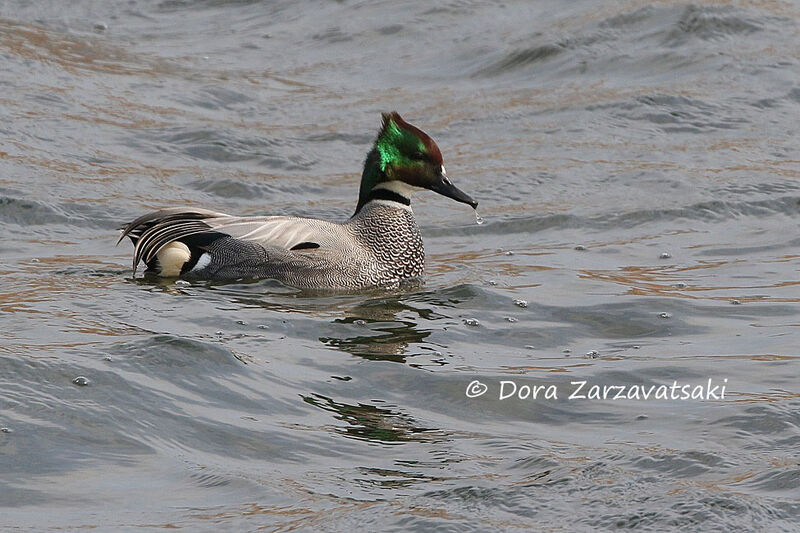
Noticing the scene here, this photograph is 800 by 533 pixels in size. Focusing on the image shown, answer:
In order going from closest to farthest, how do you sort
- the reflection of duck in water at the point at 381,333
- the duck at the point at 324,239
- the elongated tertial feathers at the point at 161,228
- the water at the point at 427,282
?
the water at the point at 427,282
the reflection of duck in water at the point at 381,333
the duck at the point at 324,239
the elongated tertial feathers at the point at 161,228

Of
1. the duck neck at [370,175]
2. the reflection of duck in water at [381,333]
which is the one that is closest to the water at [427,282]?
the reflection of duck in water at [381,333]

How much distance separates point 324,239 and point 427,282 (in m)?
A: 0.74

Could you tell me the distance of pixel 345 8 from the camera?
17438 mm

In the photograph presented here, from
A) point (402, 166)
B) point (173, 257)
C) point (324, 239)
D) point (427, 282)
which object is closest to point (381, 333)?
point (324, 239)

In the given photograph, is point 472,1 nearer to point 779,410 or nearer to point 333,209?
point 333,209

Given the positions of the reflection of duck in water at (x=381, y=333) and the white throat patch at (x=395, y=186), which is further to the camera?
the white throat patch at (x=395, y=186)

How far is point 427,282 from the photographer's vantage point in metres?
9.47

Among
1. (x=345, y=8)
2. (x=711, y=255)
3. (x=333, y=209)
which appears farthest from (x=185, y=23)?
(x=711, y=255)

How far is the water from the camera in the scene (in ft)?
18.7

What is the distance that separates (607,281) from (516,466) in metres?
3.47

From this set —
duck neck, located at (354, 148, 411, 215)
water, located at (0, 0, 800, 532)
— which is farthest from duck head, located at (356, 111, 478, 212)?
water, located at (0, 0, 800, 532)

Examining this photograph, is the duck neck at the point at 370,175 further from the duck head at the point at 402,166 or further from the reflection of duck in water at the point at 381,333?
the reflection of duck in water at the point at 381,333

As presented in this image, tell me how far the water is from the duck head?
0.57 meters

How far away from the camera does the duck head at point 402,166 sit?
31.2 ft
